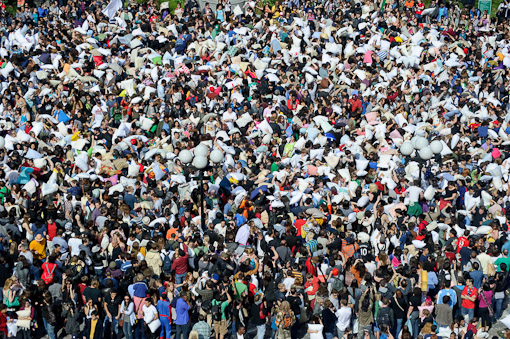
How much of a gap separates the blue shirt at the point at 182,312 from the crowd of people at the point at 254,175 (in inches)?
1.2

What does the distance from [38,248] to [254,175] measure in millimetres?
5533

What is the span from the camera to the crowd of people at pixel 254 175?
1691 cm

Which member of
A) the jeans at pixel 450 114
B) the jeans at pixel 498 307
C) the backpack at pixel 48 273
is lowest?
the jeans at pixel 498 307

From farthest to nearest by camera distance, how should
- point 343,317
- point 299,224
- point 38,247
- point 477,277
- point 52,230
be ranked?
point 299,224
point 52,230
point 38,247
point 477,277
point 343,317

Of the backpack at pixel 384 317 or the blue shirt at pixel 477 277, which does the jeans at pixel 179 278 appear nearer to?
the backpack at pixel 384 317

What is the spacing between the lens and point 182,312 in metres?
16.6

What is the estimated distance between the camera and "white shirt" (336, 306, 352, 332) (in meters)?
16.4

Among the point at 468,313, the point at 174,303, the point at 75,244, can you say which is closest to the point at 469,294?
the point at 468,313

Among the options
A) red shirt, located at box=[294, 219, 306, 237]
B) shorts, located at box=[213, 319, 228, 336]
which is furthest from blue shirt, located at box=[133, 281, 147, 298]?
red shirt, located at box=[294, 219, 306, 237]

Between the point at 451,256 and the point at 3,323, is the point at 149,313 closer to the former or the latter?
the point at 3,323

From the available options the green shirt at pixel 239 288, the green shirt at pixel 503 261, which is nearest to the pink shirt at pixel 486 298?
the green shirt at pixel 503 261

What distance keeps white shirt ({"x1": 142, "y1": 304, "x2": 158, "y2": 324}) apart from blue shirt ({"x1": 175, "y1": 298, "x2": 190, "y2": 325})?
1.30 feet

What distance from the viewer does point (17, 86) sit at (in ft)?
88.0

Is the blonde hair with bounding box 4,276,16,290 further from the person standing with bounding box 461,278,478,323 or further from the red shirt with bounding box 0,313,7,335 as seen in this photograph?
the person standing with bounding box 461,278,478,323
